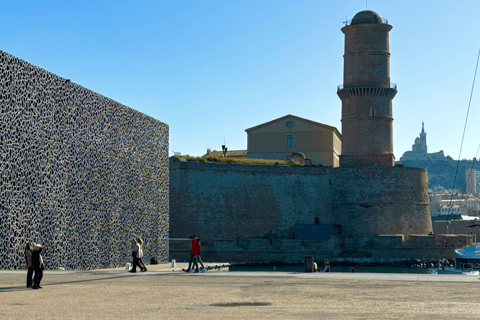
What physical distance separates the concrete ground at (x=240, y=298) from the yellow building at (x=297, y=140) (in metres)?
36.4

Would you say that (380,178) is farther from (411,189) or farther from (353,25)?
(353,25)

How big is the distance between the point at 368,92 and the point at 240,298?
112ft

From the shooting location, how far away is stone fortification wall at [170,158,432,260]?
38.4 meters

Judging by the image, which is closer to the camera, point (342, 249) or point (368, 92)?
point (342, 249)

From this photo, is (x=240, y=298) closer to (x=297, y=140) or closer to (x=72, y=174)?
(x=72, y=174)

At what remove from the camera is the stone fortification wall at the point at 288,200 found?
38.4 meters

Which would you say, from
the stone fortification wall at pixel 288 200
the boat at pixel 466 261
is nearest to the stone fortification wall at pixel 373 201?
the stone fortification wall at pixel 288 200

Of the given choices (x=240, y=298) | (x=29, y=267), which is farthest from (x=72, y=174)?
(x=240, y=298)

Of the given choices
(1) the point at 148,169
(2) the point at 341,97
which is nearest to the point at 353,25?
(2) the point at 341,97

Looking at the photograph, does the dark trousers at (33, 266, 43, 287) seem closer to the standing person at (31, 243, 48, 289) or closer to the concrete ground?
the standing person at (31, 243, 48, 289)

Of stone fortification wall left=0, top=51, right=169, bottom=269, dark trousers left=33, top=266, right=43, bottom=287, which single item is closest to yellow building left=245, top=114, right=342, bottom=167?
stone fortification wall left=0, top=51, right=169, bottom=269

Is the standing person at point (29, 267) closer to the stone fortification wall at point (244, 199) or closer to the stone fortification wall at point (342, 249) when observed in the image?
the stone fortification wall at point (342, 249)

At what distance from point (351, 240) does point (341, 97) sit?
10.6 m

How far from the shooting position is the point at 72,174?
762 inches
